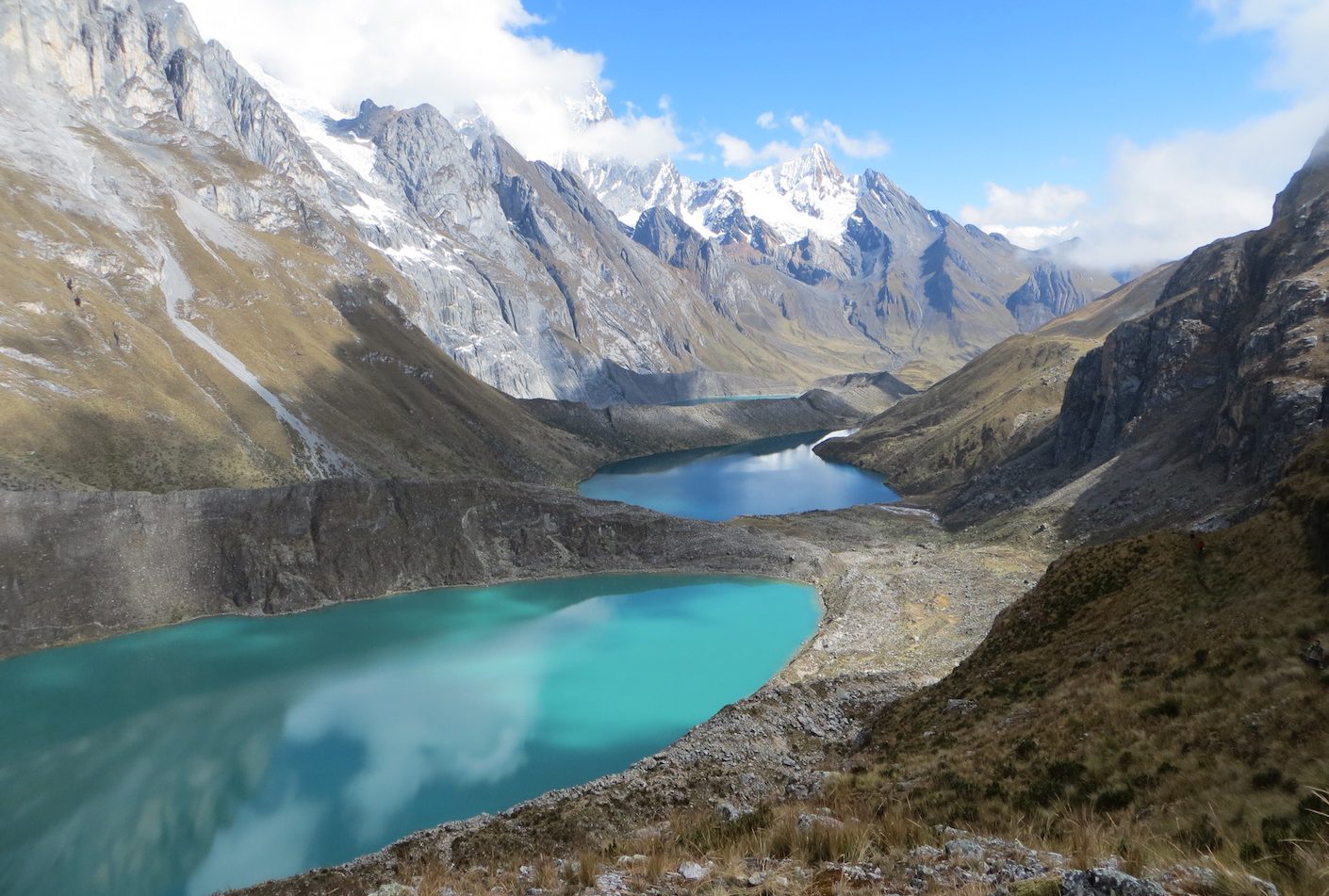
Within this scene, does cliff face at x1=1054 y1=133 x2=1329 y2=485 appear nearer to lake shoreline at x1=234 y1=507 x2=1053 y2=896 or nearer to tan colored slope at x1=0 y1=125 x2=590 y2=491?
lake shoreline at x1=234 y1=507 x2=1053 y2=896

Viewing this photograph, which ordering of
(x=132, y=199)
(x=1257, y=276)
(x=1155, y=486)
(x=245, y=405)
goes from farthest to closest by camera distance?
(x=132, y=199) → (x=245, y=405) → (x=1257, y=276) → (x=1155, y=486)

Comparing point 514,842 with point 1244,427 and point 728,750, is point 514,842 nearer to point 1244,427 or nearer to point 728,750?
point 728,750

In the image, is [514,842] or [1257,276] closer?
[514,842]

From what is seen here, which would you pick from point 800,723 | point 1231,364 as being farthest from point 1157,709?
point 1231,364

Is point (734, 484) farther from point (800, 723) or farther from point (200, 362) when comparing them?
point (800, 723)

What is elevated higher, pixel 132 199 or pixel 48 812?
pixel 132 199

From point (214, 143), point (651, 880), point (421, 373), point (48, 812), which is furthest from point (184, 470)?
point (214, 143)

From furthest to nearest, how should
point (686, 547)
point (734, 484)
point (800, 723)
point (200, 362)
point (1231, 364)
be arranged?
1. point (734, 484)
2. point (200, 362)
3. point (686, 547)
4. point (1231, 364)
5. point (800, 723)
